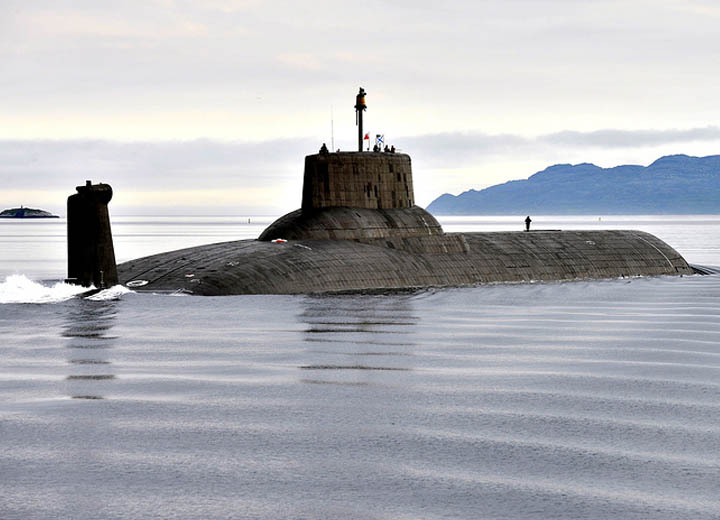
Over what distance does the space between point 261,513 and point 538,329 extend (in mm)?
19584

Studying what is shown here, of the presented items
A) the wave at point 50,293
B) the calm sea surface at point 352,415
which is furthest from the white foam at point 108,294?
the calm sea surface at point 352,415

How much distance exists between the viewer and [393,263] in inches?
1630

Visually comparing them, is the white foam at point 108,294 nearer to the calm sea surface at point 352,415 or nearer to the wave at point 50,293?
the wave at point 50,293

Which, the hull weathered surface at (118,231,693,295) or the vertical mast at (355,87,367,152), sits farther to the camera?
the vertical mast at (355,87,367,152)

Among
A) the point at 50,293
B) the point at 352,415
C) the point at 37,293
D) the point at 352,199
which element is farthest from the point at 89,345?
the point at 352,199

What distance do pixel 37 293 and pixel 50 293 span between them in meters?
0.98

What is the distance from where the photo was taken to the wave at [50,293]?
115 feet

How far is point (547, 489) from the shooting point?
1312cm

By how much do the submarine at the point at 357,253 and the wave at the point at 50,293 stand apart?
77 cm

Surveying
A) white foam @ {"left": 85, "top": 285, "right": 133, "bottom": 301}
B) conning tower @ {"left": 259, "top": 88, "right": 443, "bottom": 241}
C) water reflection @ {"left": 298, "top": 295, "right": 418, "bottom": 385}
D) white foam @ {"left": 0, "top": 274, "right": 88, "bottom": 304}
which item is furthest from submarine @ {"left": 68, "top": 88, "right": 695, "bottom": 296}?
water reflection @ {"left": 298, "top": 295, "right": 418, "bottom": 385}

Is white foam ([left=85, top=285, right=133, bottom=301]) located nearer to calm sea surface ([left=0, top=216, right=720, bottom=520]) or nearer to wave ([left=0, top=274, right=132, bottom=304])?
wave ([left=0, top=274, right=132, bottom=304])

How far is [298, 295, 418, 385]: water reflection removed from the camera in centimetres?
2241

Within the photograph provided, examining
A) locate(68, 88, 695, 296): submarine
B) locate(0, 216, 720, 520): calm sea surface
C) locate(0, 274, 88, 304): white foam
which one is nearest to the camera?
locate(0, 216, 720, 520): calm sea surface

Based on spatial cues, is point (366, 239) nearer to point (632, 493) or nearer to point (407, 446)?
point (407, 446)
